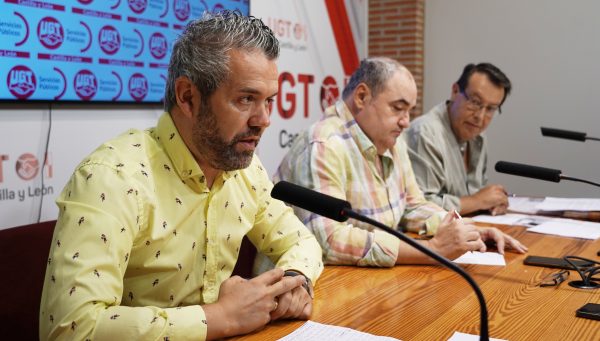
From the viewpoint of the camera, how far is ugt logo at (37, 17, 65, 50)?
234 centimetres

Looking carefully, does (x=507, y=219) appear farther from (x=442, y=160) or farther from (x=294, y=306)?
(x=294, y=306)

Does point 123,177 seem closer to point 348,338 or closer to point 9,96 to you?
point 348,338

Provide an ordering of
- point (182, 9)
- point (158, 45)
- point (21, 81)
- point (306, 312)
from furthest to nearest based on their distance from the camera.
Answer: point (182, 9), point (158, 45), point (21, 81), point (306, 312)

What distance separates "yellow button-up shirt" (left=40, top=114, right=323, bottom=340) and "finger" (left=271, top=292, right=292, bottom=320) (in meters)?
0.20

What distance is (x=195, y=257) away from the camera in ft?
4.78

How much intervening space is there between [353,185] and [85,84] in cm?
127

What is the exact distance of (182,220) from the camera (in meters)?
1.41

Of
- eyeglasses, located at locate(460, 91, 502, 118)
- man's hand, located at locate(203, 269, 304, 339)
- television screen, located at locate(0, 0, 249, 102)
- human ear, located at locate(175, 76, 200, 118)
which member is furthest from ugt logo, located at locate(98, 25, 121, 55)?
eyeglasses, located at locate(460, 91, 502, 118)

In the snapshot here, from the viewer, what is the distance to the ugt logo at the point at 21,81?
7.43ft

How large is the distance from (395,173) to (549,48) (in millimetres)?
3016

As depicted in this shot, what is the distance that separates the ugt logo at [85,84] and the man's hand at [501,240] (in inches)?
67.5

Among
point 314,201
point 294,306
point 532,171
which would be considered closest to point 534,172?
point 532,171

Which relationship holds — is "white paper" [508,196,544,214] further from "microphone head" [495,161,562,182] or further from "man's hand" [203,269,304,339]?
"man's hand" [203,269,304,339]

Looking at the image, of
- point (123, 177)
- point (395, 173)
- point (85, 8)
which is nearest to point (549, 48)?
point (395, 173)
